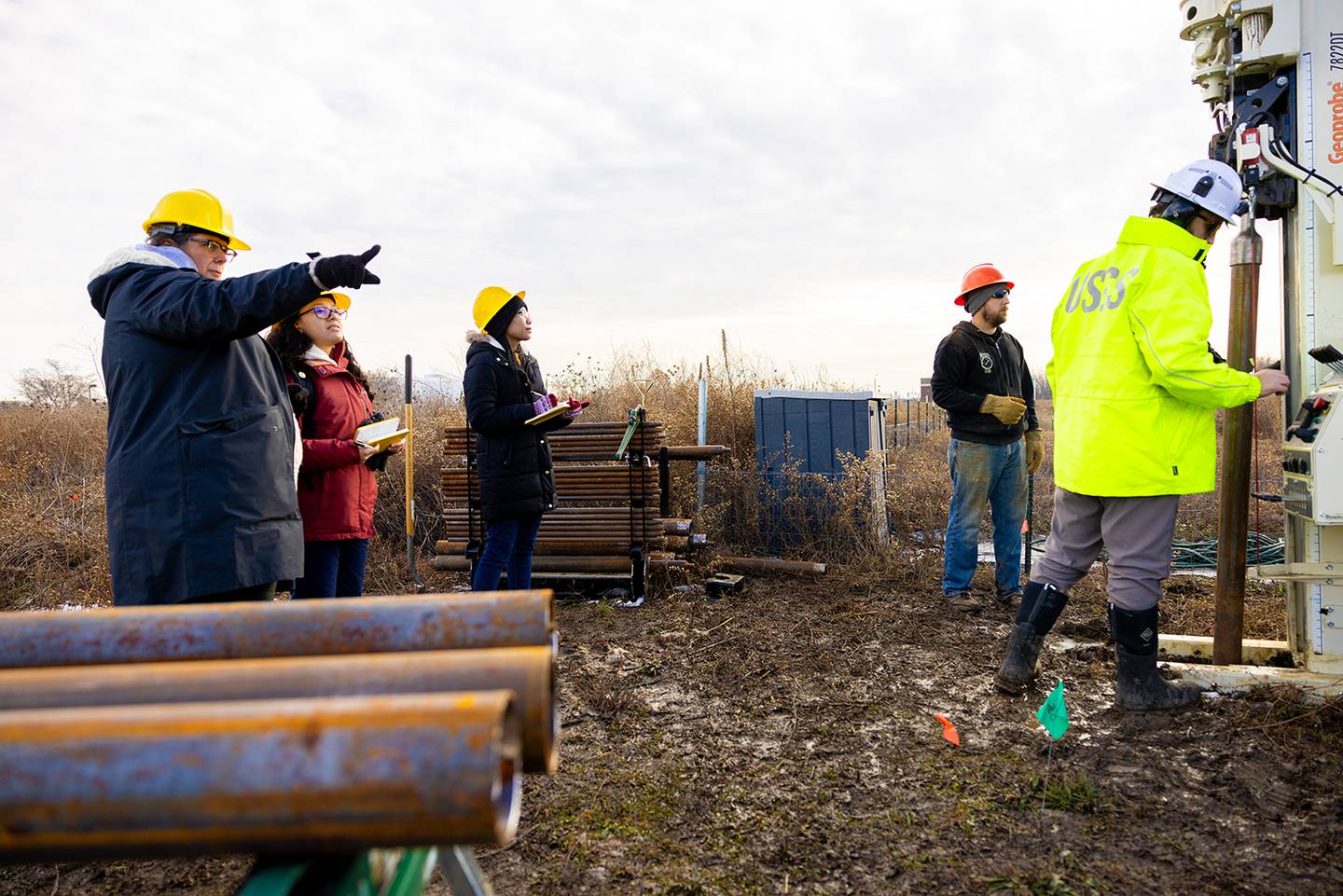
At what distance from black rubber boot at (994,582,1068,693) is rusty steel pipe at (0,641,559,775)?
130 inches

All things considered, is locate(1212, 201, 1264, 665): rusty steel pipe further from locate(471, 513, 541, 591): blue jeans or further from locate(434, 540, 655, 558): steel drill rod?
locate(434, 540, 655, 558): steel drill rod

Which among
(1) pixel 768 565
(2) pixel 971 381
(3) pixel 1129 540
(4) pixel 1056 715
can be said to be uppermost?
(2) pixel 971 381

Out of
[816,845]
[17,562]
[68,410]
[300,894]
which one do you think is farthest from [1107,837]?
[68,410]

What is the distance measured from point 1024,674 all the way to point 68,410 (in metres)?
14.0

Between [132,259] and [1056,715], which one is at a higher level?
[132,259]

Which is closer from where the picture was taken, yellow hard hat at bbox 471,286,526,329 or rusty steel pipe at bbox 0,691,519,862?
rusty steel pipe at bbox 0,691,519,862

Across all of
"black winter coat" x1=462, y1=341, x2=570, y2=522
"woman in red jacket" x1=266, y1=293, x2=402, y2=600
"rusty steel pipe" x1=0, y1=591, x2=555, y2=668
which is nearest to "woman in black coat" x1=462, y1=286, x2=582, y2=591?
"black winter coat" x1=462, y1=341, x2=570, y2=522

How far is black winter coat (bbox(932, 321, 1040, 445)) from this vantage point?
216 inches

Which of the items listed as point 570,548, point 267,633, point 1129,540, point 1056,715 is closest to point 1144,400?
point 1129,540

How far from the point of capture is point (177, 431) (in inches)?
95.5

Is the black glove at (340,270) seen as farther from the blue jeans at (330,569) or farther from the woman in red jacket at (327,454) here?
the blue jeans at (330,569)

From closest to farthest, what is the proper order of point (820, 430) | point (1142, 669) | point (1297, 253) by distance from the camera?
point (1142, 669)
point (1297, 253)
point (820, 430)

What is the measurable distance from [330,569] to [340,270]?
1775mm

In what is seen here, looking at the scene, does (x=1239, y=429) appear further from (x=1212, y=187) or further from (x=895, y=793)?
(x=895, y=793)
